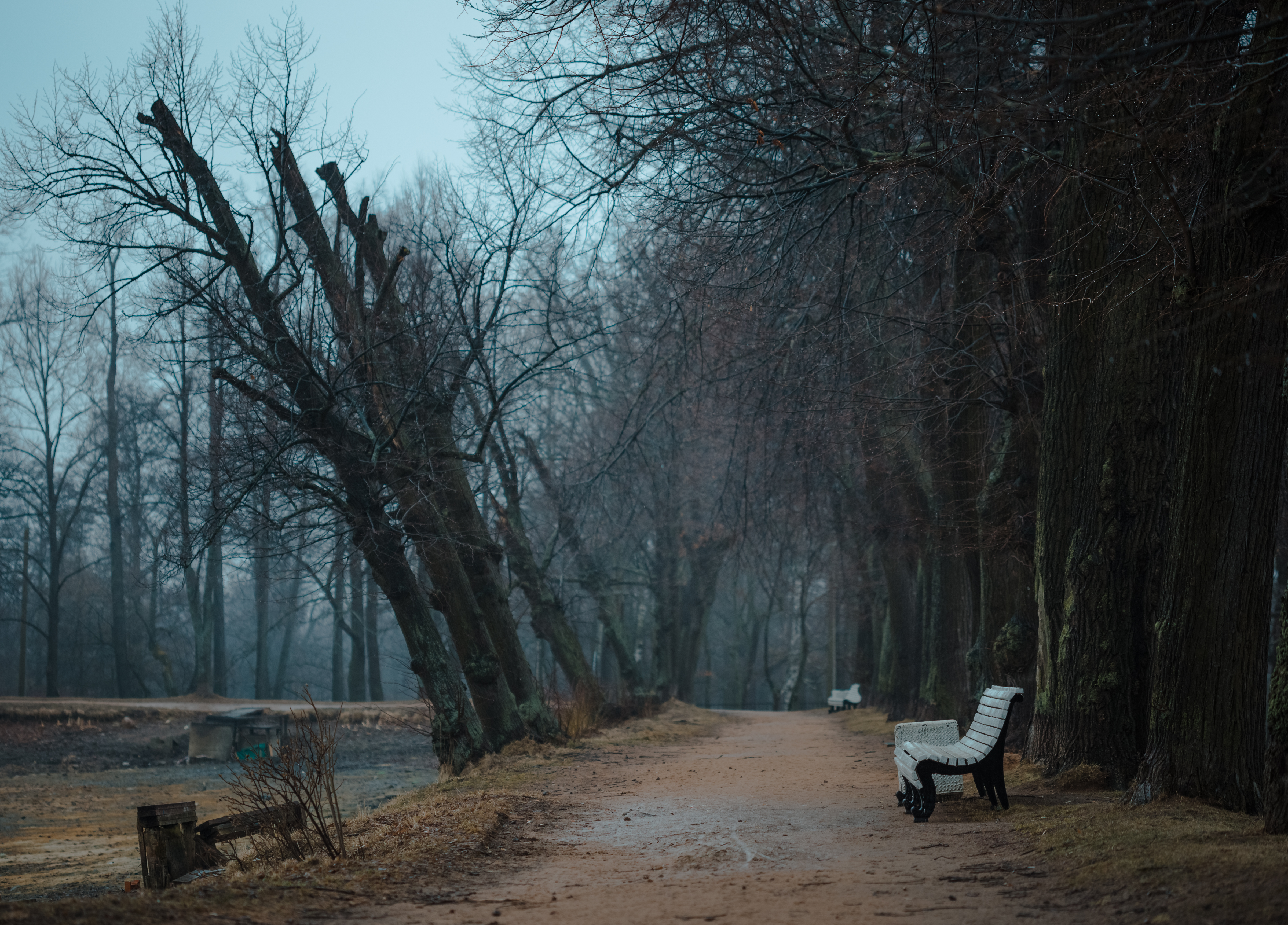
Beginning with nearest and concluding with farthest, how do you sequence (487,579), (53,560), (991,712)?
(991,712), (487,579), (53,560)

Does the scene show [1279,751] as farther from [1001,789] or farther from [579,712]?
[579,712]

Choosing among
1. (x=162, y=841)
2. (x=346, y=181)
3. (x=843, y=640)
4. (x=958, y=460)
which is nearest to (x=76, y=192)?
(x=346, y=181)

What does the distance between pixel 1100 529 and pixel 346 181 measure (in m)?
9.42

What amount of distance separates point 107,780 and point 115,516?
18.5m

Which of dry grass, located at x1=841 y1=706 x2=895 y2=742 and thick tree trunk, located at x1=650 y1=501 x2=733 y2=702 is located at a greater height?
thick tree trunk, located at x1=650 y1=501 x2=733 y2=702

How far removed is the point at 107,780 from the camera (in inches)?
745

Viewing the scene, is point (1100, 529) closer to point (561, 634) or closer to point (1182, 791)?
point (1182, 791)

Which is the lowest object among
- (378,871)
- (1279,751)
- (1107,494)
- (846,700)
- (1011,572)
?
(846,700)

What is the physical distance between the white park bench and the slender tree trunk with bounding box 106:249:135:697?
32124 mm

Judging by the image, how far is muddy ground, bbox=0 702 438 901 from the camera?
33.8 ft

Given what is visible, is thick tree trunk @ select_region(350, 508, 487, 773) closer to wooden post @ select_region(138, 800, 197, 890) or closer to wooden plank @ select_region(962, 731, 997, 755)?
wooden post @ select_region(138, 800, 197, 890)

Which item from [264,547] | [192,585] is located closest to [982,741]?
[264,547]

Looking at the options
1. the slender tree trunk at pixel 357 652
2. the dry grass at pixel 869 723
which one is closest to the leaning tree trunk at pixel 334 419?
the dry grass at pixel 869 723

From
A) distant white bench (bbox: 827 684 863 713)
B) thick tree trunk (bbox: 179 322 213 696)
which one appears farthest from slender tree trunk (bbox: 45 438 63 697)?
distant white bench (bbox: 827 684 863 713)
